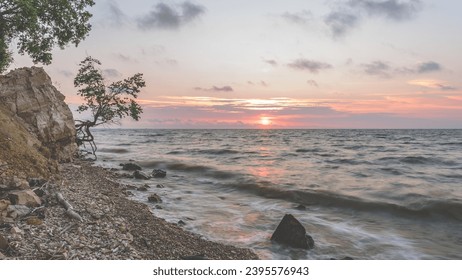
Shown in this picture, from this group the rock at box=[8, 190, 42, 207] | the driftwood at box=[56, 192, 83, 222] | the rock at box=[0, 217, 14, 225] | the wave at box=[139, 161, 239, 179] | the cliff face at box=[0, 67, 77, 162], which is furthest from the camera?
the wave at box=[139, 161, 239, 179]

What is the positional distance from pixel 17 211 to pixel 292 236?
8724 millimetres

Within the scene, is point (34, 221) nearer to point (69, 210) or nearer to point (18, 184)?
point (69, 210)

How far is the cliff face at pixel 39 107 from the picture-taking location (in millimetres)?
17641

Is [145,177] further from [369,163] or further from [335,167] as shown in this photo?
[369,163]

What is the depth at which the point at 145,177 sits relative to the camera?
25.5 m

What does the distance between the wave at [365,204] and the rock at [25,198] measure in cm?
1442

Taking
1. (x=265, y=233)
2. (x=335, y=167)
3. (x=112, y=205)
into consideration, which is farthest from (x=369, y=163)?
(x=112, y=205)

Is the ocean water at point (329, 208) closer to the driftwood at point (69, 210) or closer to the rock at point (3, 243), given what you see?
the driftwood at point (69, 210)

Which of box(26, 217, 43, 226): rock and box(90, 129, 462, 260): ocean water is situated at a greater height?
box(26, 217, 43, 226): rock

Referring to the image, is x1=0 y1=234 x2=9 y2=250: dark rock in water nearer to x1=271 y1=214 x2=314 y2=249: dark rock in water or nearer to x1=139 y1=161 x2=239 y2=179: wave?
x1=271 y1=214 x2=314 y2=249: dark rock in water

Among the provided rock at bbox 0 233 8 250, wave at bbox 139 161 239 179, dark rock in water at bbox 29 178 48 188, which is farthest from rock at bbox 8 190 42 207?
wave at bbox 139 161 239 179

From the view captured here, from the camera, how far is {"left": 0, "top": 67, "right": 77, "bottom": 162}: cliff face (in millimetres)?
17641

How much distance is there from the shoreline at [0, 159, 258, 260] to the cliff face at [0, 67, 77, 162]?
22.3ft
